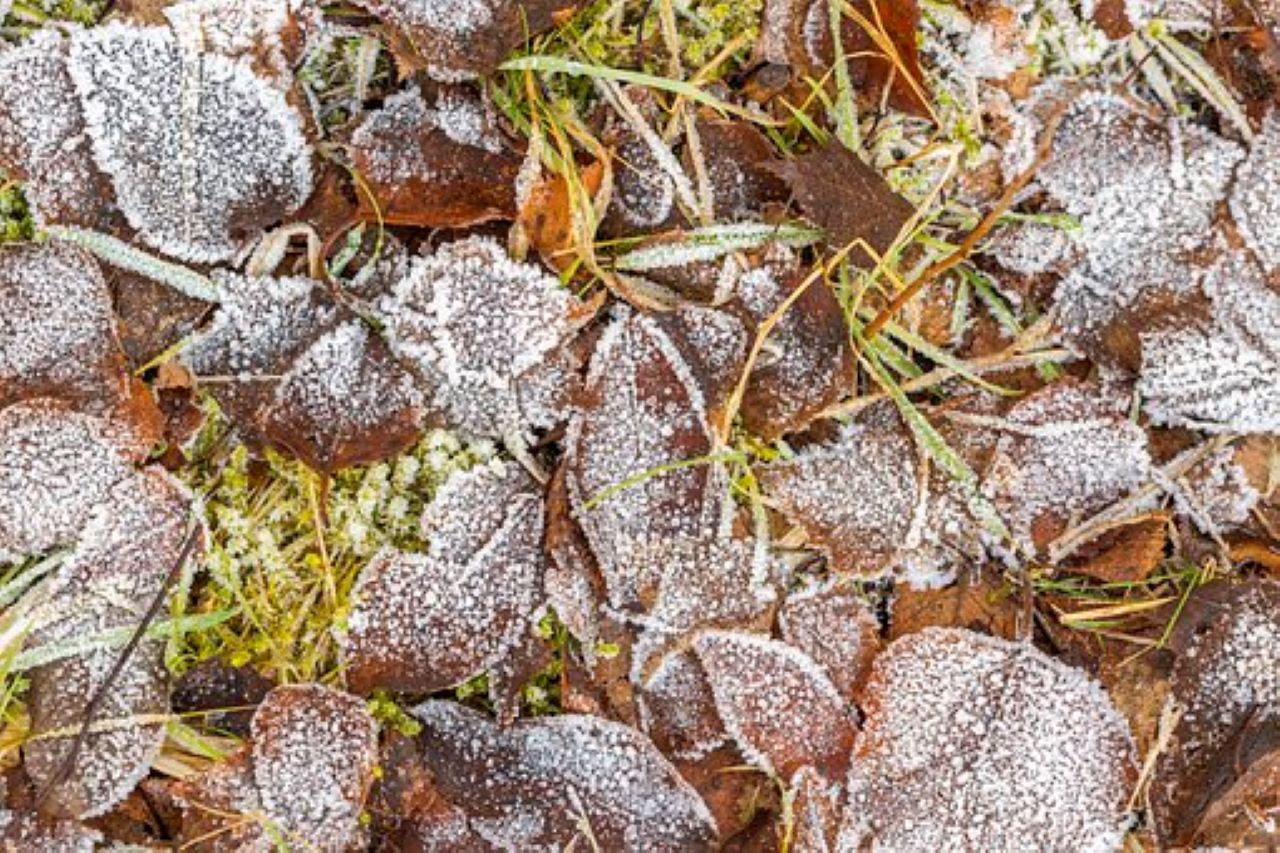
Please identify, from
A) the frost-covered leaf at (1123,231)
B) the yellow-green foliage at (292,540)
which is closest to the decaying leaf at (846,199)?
the frost-covered leaf at (1123,231)

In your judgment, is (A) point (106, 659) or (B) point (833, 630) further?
(B) point (833, 630)

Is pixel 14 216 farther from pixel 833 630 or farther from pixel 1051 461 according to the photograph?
pixel 1051 461

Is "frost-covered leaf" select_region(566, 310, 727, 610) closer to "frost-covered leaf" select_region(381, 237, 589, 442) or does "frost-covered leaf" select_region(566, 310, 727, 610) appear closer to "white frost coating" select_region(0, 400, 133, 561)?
"frost-covered leaf" select_region(381, 237, 589, 442)

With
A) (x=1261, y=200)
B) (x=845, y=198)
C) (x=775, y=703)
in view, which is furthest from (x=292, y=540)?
(x=1261, y=200)

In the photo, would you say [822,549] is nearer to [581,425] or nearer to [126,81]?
[581,425]

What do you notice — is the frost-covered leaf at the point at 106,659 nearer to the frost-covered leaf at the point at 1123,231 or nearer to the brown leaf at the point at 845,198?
the brown leaf at the point at 845,198
